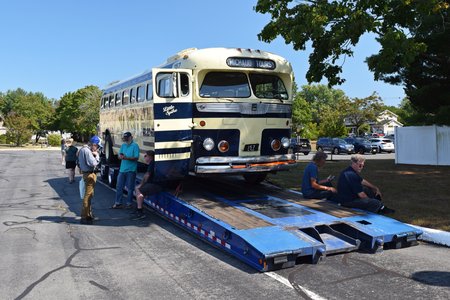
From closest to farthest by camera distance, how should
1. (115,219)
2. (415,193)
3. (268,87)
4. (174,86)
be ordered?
(174,86)
(115,219)
(268,87)
(415,193)

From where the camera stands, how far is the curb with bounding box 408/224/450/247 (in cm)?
691

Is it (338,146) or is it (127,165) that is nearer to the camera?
(127,165)

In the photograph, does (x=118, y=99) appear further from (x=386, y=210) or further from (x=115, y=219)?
(x=386, y=210)

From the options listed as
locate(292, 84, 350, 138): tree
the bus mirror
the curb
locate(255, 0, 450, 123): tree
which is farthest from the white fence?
locate(292, 84, 350, 138): tree

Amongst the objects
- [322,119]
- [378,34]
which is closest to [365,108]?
[322,119]

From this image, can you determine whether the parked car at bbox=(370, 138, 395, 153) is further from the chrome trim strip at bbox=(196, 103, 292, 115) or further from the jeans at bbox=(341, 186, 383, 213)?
the jeans at bbox=(341, 186, 383, 213)

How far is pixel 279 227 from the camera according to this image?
21.3 ft

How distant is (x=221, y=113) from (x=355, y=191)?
3.01 m

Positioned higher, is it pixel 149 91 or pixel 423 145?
pixel 149 91

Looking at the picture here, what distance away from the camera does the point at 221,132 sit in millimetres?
8680

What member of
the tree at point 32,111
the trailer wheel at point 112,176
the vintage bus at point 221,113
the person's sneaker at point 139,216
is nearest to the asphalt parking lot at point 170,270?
the person's sneaker at point 139,216

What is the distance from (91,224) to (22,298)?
3946 mm

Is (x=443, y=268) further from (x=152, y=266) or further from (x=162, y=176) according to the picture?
(x=162, y=176)

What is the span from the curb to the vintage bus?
3.08 m
